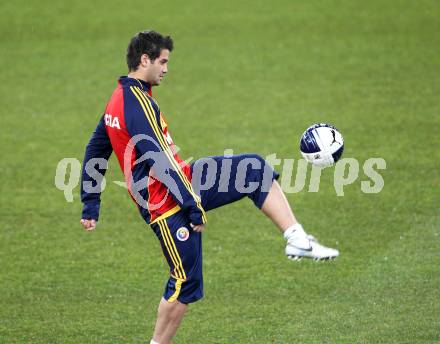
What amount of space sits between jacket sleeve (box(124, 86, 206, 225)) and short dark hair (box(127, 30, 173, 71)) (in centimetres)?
32

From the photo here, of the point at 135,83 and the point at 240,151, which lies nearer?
the point at 135,83

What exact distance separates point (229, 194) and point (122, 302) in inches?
90.7

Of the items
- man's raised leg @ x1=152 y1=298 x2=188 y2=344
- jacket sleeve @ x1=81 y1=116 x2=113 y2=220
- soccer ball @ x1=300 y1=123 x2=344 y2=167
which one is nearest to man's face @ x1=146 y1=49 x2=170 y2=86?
jacket sleeve @ x1=81 y1=116 x2=113 y2=220

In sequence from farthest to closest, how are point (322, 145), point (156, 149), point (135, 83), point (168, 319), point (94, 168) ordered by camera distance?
point (322, 145) → point (94, 168) → point (168, 319) → point (135, 83) → point (156, 149)


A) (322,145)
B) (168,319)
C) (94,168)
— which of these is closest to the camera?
(168,319)

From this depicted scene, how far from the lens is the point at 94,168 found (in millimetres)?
7684

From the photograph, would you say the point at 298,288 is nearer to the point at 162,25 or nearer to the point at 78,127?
the point at 78,127

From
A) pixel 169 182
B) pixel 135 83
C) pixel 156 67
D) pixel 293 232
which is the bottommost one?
pixel 293 232

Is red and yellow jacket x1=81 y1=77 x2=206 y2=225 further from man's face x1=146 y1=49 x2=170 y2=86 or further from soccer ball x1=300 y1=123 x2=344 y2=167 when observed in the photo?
soccer ball x1=300 y1=123 x2=344 y2=167

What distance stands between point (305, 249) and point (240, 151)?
6.42 m

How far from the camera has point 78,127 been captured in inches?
583

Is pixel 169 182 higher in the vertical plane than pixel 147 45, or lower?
lower

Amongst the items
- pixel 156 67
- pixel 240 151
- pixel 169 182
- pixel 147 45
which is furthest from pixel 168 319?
pixel 240 151

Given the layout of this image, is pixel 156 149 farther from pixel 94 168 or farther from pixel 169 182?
pixel 94 168
